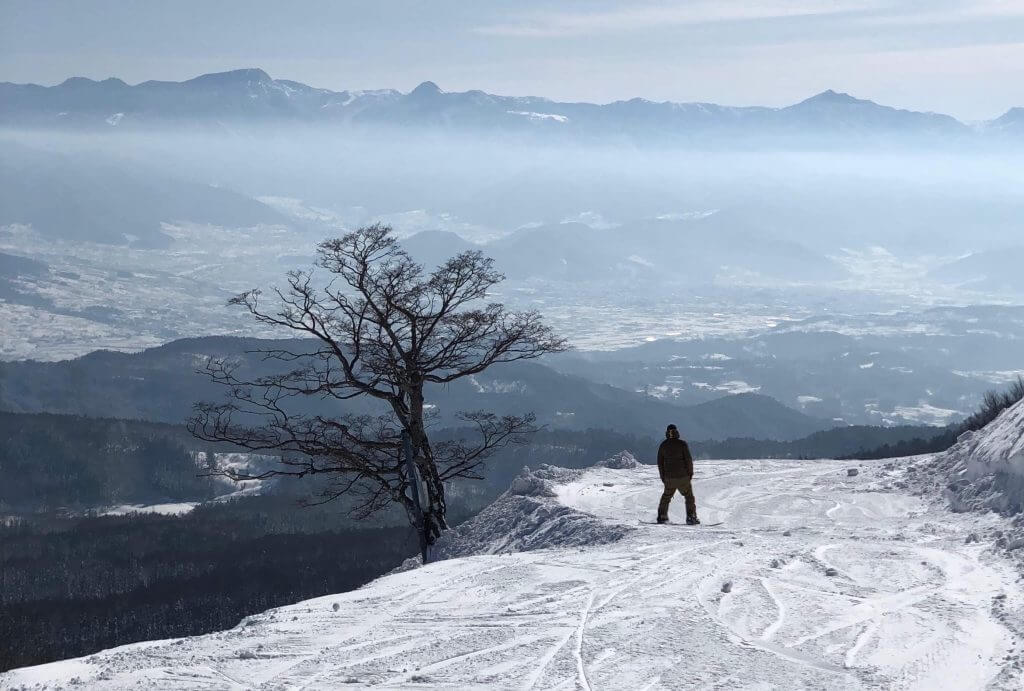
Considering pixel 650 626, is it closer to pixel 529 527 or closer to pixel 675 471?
pixel 675 471

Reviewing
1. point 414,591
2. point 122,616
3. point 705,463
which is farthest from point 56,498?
point 414,591

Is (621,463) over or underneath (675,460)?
underneath

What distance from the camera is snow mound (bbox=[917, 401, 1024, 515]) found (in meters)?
17.3

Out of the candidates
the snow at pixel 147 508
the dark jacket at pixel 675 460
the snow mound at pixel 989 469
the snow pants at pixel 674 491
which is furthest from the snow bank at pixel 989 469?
the snow at pixel 147 508

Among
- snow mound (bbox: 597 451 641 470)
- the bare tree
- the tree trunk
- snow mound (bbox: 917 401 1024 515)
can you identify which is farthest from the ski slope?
snow mound (bbox: 597 451 641 470)

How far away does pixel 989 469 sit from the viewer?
1888 centimetres

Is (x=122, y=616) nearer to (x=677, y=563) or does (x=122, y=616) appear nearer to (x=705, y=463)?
(x=705, y=463)

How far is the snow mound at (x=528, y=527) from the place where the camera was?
1772cm

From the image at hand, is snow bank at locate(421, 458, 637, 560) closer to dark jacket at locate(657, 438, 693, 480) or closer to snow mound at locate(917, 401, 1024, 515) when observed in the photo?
dark jacket at locate(657, 438, 693, 480)

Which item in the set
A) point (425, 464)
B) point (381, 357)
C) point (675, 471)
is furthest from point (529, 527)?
point (381, 357)

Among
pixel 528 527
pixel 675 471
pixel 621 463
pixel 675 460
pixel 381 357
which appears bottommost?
pixel 621 463

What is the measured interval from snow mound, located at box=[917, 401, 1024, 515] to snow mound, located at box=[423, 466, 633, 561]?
5.93m

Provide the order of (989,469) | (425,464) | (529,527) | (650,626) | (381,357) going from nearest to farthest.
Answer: (650,626) < (989,469) < (529,527) < (381,357) < (425,464)

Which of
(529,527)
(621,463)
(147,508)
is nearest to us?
(529,527)
